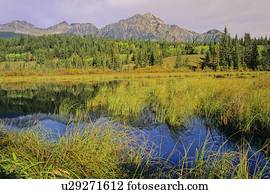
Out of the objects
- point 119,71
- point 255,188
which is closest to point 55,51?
point 119,71

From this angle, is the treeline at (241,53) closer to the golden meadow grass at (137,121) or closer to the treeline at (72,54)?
the treeline at (72,54)

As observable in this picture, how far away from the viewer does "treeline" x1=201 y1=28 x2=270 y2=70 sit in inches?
152

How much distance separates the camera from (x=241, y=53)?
406cm

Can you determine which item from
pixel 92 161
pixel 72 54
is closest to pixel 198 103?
pixel 72 54

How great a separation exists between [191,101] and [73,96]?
2136mm

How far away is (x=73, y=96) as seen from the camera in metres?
5.93

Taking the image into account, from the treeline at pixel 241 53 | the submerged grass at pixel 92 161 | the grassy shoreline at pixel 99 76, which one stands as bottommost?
the submerged grass at pixel 92 161

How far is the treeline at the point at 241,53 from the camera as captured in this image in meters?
3.86

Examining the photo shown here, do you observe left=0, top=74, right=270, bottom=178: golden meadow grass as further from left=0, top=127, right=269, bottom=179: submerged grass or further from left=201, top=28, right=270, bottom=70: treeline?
left=201, top=28, right=270, bottom=70: treeline

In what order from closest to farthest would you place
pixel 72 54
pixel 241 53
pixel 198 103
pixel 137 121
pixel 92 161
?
pixel 92 161 → pixel 241 53 → pixel 137 121 → pixel 198 103 → pixel 72 54


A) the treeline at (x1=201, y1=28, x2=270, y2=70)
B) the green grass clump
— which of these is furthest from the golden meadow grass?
the treeline at (x1=201, y1=28, x2=270, y2=70)

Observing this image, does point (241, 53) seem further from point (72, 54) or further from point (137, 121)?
point (72, 54)

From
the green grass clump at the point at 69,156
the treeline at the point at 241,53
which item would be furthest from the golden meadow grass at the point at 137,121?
the treeline at the point at 241,53

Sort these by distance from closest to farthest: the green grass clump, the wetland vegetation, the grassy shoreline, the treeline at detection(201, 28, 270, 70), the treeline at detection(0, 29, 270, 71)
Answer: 1. the green grass clump
2. the wetland vegetation
3. the treeline at detection(201, 28, 270, 70)
4. the treeline at detection(0, 29, 270, 71)
5. the grassy shoreline
